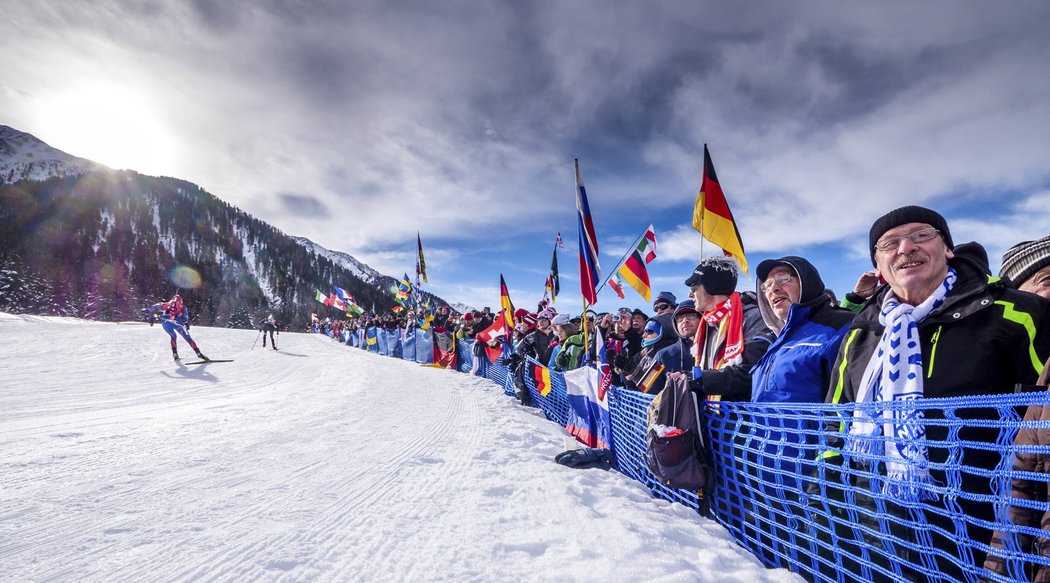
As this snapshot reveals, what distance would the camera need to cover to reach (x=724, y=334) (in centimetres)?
361

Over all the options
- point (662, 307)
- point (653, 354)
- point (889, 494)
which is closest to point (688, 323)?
point (653, 354)

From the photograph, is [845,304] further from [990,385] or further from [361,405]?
[361,405]

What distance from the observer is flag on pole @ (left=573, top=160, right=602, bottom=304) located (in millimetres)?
6691

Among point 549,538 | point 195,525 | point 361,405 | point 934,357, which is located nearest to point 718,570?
point 549,538

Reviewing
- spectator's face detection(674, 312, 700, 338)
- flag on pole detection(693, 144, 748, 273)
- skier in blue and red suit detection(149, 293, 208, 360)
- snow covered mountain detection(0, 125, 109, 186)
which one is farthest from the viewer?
snow covered mountain detection(0, 125, 109, 186)

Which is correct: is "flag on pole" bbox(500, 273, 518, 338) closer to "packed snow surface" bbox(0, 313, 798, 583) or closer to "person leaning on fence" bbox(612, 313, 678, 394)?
"packed snow surface" bbox(0, 313, 798, 583)

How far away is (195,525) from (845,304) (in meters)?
5.36

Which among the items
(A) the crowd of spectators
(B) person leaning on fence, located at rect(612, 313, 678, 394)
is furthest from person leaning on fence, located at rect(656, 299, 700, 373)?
(A) the crowd of spectators

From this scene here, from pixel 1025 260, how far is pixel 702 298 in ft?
6.80

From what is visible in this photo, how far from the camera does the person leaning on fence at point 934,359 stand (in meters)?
1.66

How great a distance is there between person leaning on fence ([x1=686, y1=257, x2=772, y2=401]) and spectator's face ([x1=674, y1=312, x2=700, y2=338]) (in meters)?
0.10

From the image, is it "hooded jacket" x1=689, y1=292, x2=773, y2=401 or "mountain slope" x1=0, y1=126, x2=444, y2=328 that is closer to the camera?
"hooded jacket" x1=689, y1=292, x2=773, y2=401

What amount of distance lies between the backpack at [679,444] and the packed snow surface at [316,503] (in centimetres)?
33

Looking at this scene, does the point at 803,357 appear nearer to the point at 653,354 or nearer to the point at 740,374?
the point at 740,374
